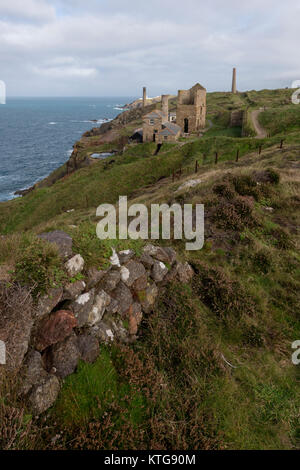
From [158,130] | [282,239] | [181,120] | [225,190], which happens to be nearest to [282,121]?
[181,120]

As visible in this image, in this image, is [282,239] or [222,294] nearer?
[222,294]

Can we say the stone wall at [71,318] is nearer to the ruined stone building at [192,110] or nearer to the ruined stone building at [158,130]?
the ruined stone building at [158,130]

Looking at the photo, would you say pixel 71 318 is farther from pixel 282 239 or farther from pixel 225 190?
pixel 225 190

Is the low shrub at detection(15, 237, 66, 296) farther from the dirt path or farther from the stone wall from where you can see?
the dirt path

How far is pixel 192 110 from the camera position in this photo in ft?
190

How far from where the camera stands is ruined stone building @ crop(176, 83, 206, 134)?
5778 cm

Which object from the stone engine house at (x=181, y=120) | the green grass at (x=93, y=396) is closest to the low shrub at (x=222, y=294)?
the green grass at (x=93, y=396)

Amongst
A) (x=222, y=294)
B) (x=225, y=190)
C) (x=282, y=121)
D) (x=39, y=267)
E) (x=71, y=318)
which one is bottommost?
(x=222, y=294)

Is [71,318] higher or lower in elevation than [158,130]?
lower

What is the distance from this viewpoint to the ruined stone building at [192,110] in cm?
5778

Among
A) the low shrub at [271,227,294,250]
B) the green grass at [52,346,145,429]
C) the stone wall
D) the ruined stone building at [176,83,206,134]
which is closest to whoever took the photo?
the green grass at [52,346,145,429]

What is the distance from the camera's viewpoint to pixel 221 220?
36.4ft

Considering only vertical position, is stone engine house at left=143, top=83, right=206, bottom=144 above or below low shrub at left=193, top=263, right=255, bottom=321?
above

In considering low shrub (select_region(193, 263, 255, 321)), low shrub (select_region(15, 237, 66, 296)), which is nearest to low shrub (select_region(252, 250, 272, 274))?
low shrub (select_region(193, 263, 255, 321))
